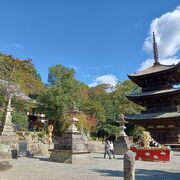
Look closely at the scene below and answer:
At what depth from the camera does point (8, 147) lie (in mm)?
19703

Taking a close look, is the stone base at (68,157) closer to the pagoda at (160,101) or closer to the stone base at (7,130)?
the stone base at (7,130)

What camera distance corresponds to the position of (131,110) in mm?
50000

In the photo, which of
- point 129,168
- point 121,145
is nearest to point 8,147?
point 121,145

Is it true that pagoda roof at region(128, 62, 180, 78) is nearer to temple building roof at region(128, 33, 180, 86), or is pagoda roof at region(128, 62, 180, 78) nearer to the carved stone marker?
temple building roof at region(128, 33, 180, 86)

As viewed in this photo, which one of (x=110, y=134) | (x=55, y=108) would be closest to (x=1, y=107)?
(x=55, y=108)

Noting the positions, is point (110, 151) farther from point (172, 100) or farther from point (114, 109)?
point (114, 109)

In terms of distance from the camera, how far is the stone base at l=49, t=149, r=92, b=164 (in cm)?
1639

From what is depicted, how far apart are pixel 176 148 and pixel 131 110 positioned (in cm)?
2304

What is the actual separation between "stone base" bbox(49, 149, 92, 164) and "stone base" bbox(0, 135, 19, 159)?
412 cm

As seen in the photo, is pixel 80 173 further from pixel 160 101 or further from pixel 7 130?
pixel 160 101

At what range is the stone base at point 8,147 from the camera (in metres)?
19.2

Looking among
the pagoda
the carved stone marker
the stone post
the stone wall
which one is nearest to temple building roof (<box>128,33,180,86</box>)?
the pagoda

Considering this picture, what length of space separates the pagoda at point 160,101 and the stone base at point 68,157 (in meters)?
14.7

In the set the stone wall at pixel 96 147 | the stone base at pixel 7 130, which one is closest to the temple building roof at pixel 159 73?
the stone wall at pixel 96 147
